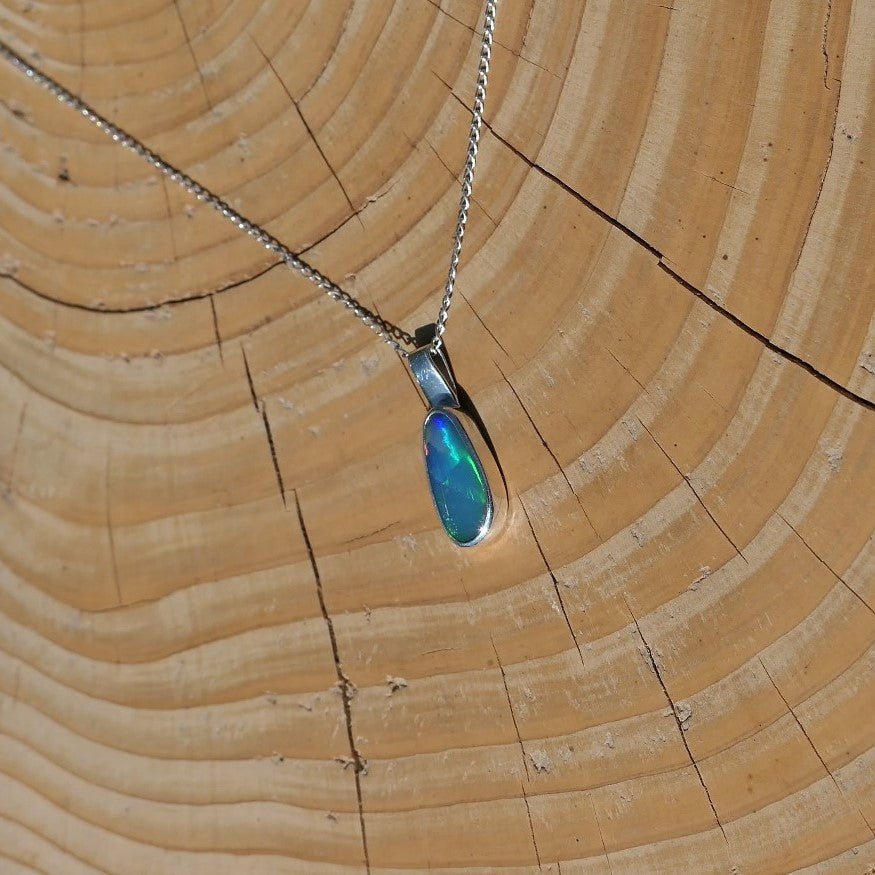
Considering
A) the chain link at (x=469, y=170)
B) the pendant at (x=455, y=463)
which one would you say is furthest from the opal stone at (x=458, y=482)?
the chain link at (x=469, y=170)

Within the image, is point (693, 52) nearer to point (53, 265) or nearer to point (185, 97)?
point (185, 97)

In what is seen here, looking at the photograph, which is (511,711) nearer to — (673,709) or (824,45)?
(673,709)

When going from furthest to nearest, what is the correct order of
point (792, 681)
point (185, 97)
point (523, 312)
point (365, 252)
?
1. point (185, 97)
2. point (365, 252)
3. point (523, 312)
4. point (792, 681)

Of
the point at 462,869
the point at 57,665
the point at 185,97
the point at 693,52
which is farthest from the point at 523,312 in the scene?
the point at 57,665

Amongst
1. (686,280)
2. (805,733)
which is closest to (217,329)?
(686,280)

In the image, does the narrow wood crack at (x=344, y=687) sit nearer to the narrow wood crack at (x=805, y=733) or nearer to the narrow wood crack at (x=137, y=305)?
the narrow wood crack at (x=137, y=305)

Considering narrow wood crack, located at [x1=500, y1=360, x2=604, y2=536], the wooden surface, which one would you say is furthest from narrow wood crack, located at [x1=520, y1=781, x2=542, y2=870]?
narrow wood crack, located at [x1=500, y1=360, x2=604, y2=536]
